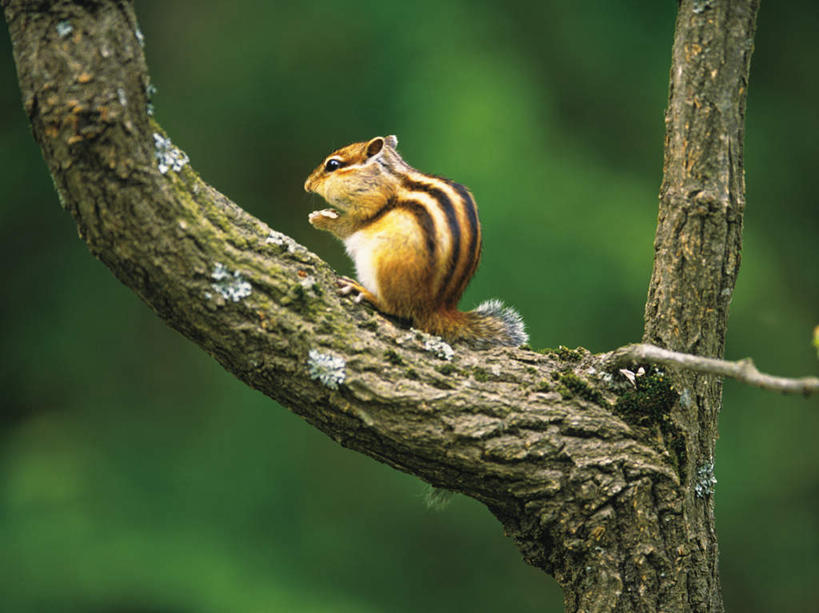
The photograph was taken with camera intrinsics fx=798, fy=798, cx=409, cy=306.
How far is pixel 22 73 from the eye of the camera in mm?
1720

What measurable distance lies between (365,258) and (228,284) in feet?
1.93

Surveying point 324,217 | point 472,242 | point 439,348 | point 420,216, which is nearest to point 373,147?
point 324,217

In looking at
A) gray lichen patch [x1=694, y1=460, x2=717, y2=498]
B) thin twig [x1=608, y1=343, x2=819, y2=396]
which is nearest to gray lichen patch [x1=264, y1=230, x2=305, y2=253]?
thin twig [x1=608, y1=343, x2=819, y2=396]

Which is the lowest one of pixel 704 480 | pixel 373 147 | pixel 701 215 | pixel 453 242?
pixel 704 480

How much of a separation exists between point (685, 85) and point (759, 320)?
Result: 291 cm

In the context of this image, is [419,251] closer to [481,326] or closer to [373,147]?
[481,326]

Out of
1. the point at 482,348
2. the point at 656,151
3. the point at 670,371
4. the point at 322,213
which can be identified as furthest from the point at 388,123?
the point at 670,371

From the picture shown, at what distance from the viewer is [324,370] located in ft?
6.38

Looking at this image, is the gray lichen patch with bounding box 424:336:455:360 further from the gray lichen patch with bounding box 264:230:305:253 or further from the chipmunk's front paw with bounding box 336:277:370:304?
the gray lichen patch with bounding box 264:230:305:253

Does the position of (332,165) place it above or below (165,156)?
above

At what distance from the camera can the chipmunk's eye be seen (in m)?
2.83

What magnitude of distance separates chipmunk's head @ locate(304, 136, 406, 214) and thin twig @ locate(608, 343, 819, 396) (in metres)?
0.96

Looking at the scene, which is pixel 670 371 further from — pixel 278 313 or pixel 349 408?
pixel 278 313

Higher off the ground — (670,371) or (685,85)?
(685,85)
